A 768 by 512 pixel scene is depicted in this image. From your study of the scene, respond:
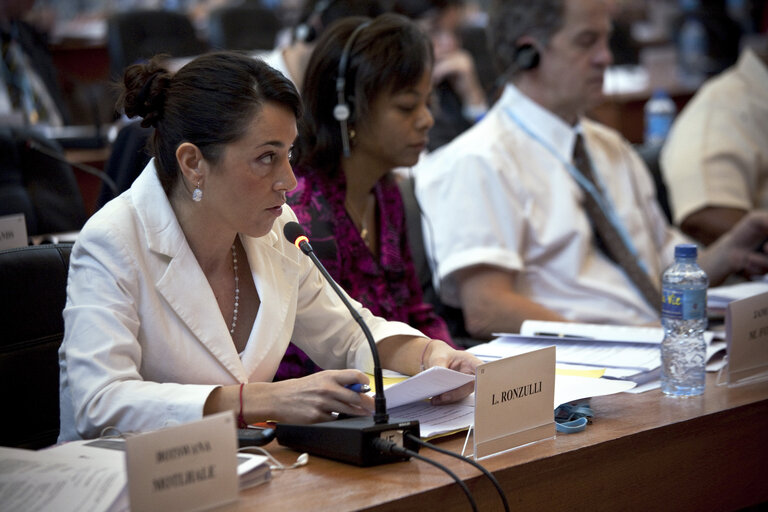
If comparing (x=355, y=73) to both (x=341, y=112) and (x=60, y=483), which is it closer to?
(x=341, y=112)

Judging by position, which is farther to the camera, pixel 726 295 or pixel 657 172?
pixel 657 172

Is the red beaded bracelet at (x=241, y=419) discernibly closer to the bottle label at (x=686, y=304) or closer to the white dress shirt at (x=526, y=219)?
the bottle label at (x=686, y=304)

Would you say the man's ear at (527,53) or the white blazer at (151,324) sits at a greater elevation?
the man's ear at (527,53)

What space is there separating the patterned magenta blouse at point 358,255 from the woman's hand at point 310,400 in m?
0.49

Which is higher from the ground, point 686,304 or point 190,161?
point 190,161

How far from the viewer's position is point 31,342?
1395 millimetres

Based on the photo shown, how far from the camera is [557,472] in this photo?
3.84ft

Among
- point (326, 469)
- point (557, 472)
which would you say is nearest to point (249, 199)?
point (326, 469)

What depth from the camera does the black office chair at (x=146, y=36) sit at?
15.2ft

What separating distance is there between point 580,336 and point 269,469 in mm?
781

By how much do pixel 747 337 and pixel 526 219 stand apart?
0.75 metres

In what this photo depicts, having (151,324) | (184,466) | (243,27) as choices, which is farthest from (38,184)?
(243,27)

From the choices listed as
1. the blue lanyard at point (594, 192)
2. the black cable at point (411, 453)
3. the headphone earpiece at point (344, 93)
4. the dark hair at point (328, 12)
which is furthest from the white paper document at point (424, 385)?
the dark hair at point (328, 12)

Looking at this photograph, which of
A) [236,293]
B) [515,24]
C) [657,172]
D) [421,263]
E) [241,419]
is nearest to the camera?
[241,419]
